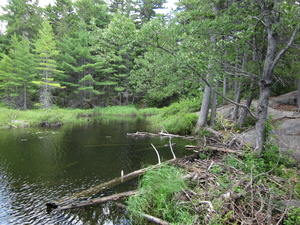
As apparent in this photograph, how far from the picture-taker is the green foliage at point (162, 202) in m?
3.96

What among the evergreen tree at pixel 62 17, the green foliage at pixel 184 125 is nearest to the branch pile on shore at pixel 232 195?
the green foliage at pixel 184 125

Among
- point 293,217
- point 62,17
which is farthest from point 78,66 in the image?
point 293,217

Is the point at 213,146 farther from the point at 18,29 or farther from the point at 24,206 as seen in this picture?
the point at 18,29

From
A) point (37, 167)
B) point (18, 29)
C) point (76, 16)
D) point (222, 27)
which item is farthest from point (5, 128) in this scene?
point (76, 16)

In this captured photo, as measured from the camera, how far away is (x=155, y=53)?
6.84 m

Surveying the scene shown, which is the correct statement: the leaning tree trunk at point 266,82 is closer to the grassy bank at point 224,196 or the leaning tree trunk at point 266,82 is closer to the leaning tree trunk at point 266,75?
the leaning tree trunk at point 266,75

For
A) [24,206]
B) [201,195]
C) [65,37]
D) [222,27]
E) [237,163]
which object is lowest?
[24,206]

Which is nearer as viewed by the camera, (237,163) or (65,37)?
(237,163)

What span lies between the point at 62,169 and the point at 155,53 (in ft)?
18.2

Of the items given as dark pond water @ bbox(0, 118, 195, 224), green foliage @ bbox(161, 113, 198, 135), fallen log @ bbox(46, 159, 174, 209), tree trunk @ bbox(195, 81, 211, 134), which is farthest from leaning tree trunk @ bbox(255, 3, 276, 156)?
green foliage @ bbox(161, 113, 198, 135)

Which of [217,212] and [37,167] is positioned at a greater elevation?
[217,212]

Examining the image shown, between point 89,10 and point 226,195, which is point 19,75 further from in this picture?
point 226,195

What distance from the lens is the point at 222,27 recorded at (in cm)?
614

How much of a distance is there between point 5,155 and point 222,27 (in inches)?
408
